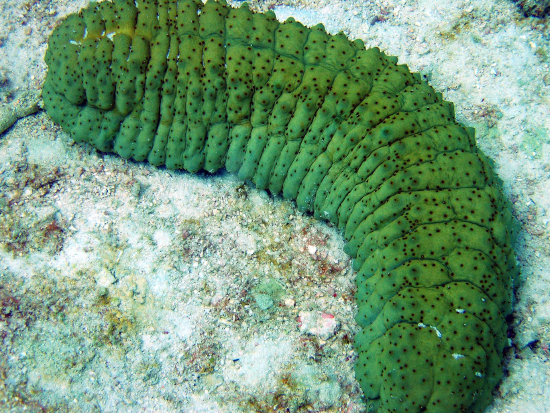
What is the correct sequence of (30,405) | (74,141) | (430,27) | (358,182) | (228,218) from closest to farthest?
1. (30,405)
2. (358,182)
3. (228,218)
4. (74,141)
5. (430,27)

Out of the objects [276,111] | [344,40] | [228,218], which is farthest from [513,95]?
[228,218]

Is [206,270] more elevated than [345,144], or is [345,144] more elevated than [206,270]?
[345,144]

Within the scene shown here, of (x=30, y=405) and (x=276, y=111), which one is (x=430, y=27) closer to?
(x=276, y=111)

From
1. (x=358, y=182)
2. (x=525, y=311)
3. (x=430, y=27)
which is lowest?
Answer: (x=525, y=311)

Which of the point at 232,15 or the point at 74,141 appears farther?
the point at 74,141

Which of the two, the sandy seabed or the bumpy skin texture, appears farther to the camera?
the sandy seabed
